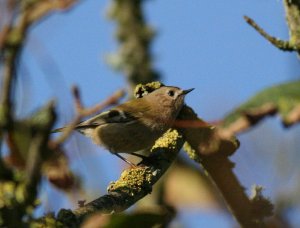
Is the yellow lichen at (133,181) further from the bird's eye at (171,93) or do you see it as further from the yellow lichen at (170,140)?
the bird's eye at (171,93)

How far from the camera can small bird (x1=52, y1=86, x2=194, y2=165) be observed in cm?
356

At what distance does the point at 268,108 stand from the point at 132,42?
5400mm

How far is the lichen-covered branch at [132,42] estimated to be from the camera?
6160 mm

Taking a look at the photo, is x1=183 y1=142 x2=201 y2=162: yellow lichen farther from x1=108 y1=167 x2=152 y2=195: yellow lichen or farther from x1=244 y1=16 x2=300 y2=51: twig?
x1=244 y1=16 x2=300 y2=51: twig

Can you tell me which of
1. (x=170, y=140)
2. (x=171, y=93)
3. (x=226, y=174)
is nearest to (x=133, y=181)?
(x=226, y=174)

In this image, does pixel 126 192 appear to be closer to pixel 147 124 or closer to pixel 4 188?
pixel 4 188

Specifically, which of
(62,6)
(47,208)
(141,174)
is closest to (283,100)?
(47,208)

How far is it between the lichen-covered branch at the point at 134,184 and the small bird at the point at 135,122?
0.65 metres

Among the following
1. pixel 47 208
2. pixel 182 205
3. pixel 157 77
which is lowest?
pixel 47 208

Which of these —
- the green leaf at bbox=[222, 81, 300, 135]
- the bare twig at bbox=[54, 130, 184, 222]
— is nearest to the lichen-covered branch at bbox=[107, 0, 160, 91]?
the bare twig at bbox=[54, 130, 184, 222]

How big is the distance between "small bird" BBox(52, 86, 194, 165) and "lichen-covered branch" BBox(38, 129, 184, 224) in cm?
65

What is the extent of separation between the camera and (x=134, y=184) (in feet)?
6.97

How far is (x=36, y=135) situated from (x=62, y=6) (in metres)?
2.24

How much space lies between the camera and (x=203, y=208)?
5.43 feet
